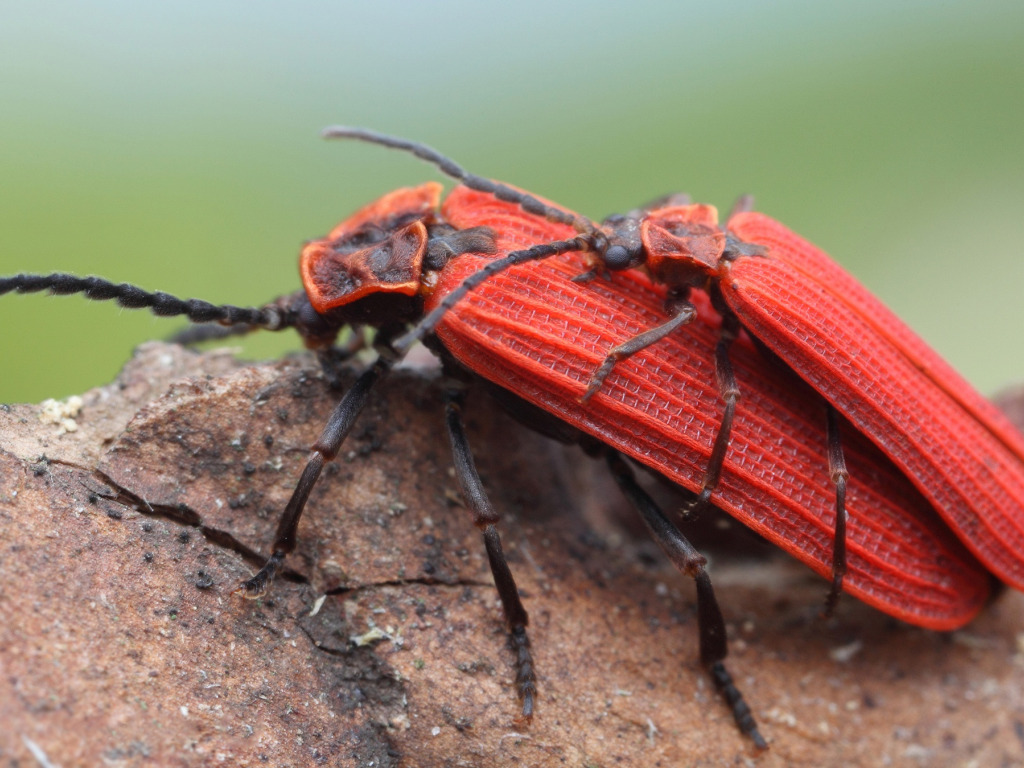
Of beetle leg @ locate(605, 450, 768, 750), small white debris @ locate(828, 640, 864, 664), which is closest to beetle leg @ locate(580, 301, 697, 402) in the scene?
beetle leg @ locate(605, 450, 768, 750)

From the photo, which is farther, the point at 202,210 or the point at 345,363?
the point at 202,210

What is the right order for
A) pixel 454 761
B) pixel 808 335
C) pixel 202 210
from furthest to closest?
pixel 202 210 → pixel 808 335 → pixel 454 761

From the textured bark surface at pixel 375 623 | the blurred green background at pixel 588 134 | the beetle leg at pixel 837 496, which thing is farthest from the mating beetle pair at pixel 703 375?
the blurred green background at pixel 588 134

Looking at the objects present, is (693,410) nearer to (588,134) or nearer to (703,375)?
(703,375)

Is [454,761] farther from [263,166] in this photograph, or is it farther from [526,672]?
[263,166]

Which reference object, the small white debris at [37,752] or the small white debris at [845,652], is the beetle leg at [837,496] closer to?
the small white debris at [845,652]

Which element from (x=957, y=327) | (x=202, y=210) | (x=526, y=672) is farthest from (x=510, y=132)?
(x=526, y=672)

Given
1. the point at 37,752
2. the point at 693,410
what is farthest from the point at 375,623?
the point at 693,410
